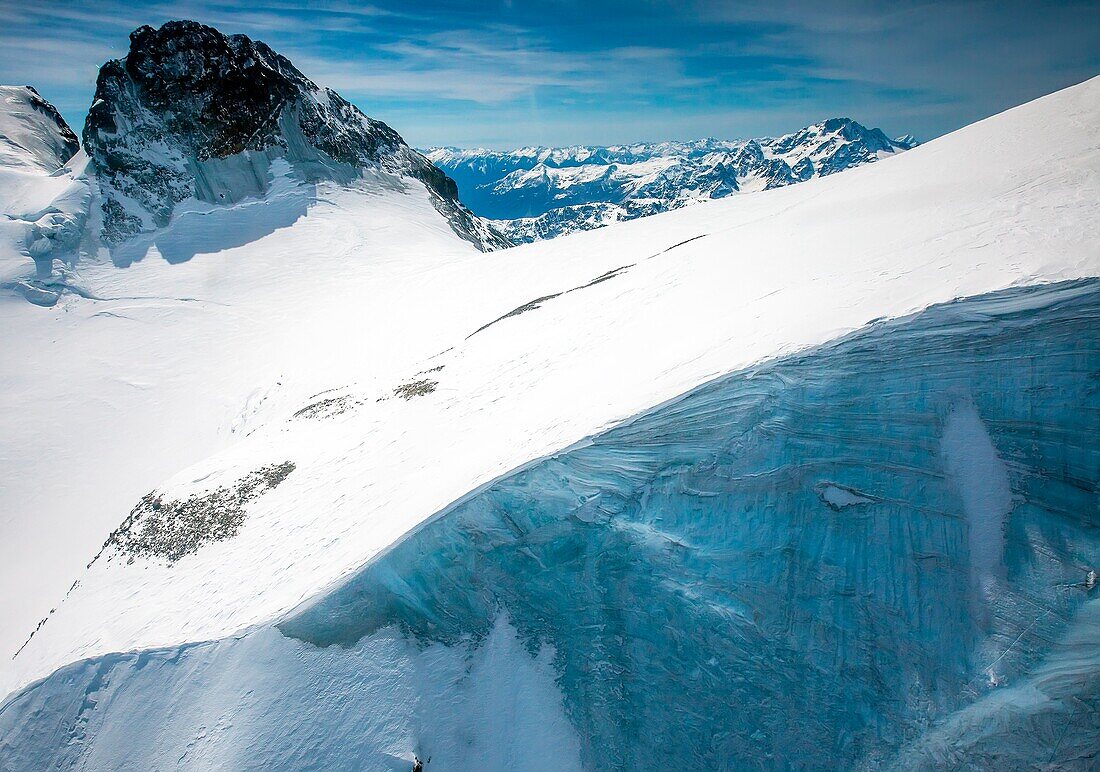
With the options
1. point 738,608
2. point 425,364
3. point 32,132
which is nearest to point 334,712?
point 738,608

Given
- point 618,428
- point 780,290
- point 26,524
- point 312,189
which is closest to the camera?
point 618,428

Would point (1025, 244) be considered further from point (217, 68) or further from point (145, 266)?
point (217, 68)

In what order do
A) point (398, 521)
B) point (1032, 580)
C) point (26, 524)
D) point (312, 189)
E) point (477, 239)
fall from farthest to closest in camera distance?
point (477, 239) < point (312, 189) < point (26, 524) < point (398, 521) < point (1032, 580)

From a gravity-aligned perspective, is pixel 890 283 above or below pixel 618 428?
above

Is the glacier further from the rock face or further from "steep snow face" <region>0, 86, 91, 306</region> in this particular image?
the rock face

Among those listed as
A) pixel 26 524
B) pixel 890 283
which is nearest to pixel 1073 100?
pixel 890 283

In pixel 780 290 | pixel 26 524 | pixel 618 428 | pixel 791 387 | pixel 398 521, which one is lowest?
pixel 26 524

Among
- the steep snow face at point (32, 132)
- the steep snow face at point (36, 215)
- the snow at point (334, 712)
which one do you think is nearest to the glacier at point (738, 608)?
the snow at point (334, 712)
